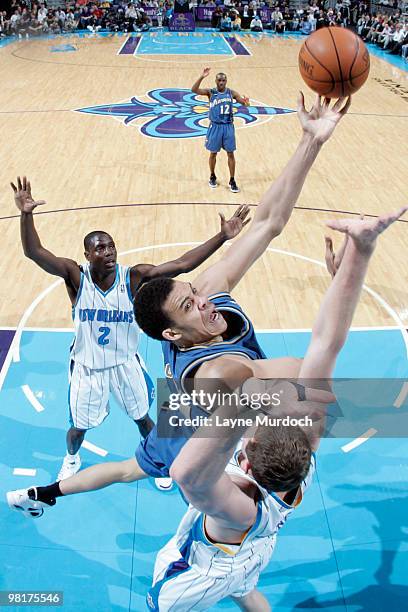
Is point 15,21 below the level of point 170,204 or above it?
above

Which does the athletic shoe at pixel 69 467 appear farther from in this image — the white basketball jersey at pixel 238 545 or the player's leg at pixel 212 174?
the player's leg at pixel 212 174

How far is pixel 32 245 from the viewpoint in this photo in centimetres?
399

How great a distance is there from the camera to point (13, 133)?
12.6 meters

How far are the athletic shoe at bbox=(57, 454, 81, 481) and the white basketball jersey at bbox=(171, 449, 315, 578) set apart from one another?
1565 millimetres

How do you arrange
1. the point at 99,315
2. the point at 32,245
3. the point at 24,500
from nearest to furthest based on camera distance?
the point at 24,500, the point at 32,245, the point at 99,315

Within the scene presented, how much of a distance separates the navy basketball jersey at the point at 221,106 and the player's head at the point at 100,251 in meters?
5.84

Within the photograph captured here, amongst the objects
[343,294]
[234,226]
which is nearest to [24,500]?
[234,226]

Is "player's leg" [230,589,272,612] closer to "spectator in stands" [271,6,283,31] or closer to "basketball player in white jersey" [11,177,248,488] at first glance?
"basketball player in white jersey" [11,177,248,488]

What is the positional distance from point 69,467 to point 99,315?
1201mm

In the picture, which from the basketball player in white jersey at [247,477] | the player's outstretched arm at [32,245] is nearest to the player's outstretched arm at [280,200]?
the basketball player in white jersey at [247,477]

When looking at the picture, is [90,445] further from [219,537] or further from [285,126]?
[285,126]

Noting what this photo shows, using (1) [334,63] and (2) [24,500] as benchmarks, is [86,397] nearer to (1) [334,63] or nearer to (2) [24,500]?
(2) [24,500]

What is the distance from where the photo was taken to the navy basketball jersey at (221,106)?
364 inches

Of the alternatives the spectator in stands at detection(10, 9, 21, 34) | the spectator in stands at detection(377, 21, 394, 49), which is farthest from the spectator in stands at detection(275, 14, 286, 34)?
the spectator in stands at detection(10, 9, 21, 34)
